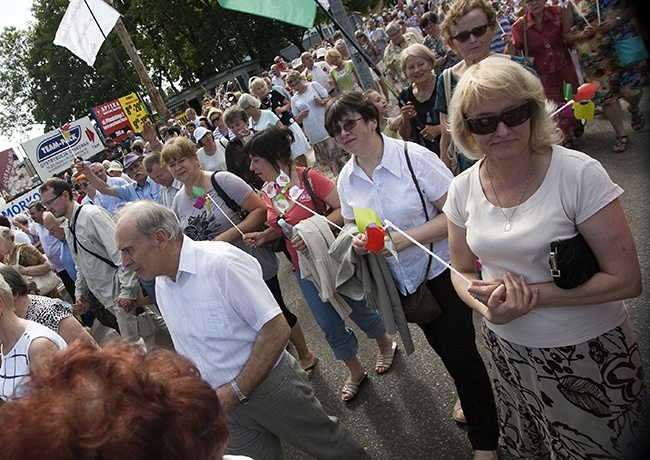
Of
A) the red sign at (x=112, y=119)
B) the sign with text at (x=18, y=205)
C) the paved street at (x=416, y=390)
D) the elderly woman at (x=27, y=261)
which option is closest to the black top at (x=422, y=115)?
the paved street at (x=416, y=390)

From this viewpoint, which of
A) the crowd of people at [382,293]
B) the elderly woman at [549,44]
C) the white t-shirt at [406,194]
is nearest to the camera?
the crowd of people at [382,293]

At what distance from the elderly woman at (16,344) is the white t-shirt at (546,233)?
2208 millimetres

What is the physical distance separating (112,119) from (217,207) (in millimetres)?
19824

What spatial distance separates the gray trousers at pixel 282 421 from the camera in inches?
→ 86.7

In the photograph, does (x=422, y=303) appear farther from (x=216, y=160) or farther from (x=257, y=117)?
(x=257, y=117)

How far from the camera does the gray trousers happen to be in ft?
7.23

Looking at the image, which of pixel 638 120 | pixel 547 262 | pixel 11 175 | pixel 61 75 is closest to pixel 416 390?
pixel 547 262

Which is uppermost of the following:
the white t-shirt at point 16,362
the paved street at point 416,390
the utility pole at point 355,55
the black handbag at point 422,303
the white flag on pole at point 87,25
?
the white flag on pole at point 87,25

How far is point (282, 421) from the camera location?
2.26 m

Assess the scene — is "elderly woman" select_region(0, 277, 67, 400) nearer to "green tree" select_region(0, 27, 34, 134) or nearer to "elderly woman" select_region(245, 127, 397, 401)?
"elderly woman" select_region(245, 127, 397, 401)

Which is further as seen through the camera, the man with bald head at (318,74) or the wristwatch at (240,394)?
the man with bald head at (318,74)

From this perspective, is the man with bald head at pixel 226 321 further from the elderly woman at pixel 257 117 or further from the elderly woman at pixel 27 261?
the elderly woman at pixel 27 261

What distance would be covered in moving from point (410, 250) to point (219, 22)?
1744 inches

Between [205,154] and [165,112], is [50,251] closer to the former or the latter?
[205,154]
